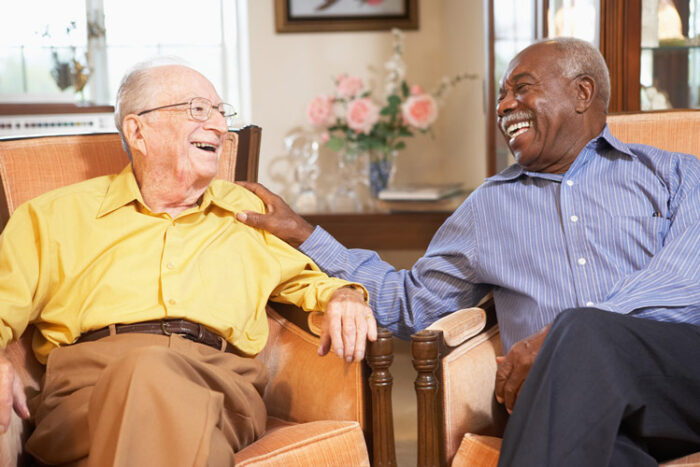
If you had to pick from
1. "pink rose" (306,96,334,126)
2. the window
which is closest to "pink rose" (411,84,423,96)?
"pink rose" (306,96,334,126)

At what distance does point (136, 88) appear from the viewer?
1875 millimetres

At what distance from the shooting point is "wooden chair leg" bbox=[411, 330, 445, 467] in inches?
65.9

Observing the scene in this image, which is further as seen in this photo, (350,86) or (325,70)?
(325,70)

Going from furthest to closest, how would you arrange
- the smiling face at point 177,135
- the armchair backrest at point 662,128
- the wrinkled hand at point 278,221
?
1. the armchair backrest at point 662,128
2. the wrinkled hand at point 278,221
3. the smiling face at point 177,135

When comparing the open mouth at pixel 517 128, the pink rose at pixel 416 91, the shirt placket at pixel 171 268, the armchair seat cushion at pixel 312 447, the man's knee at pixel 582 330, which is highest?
the pink rose at pixel 416 91

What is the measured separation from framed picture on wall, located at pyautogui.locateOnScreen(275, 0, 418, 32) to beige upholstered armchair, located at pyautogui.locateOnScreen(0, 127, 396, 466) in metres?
2.01

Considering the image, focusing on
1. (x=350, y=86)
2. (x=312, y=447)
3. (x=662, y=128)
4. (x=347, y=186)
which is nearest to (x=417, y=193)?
(x=347, y=186)

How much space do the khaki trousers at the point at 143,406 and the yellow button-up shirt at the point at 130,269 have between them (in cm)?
7

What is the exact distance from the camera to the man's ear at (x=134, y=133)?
1876 mm

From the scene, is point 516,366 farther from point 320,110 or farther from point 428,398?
point 320,110

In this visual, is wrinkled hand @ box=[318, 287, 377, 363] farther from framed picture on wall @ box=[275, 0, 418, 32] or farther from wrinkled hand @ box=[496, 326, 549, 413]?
framed picture on wall @ box=[275, 0, 418, 32]

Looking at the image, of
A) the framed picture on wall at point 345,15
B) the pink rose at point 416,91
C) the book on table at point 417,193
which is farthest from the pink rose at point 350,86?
the book on table at point 417,193

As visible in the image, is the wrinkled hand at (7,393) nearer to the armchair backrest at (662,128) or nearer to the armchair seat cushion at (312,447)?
the armchair seat cushion at (312,447)

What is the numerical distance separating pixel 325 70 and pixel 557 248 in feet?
8.00
